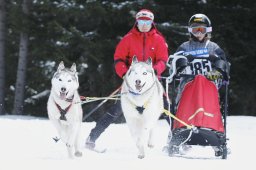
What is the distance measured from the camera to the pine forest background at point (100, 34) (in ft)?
46.5

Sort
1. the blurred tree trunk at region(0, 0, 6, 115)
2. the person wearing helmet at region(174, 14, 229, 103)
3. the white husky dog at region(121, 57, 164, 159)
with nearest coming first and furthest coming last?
the white husky dog at region(121, 57, 164, 159) → the person wearing helmet at region(174, 14, 229, 103) → the blurred tree trunk at region(0, 0, 6, 115)

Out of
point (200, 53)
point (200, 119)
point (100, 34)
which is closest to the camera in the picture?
point (200, 119)

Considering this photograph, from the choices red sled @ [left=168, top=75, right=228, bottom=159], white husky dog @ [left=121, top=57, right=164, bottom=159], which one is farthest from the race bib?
white husky dog @ [left=121, top=57, right=164, bottom=159]

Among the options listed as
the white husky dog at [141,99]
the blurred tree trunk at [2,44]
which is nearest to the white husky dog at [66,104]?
the white husky dog at [141,99]

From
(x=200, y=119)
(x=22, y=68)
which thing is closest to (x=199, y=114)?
(x=200, y=119)

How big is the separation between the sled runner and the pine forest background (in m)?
7.55

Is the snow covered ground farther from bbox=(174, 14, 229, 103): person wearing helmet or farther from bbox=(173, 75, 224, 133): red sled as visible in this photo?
bbox=(174, 14, 229, 103): person wearing helmet

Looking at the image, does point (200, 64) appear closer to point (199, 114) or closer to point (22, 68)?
point (199, 114)

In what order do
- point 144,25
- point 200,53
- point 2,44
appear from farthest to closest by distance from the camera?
1. point 2,44
2. point 200,53
3. point 144,25

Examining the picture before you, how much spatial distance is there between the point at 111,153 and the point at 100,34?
8.51 meters

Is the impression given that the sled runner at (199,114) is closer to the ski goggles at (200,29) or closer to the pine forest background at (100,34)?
the ski goggles at (200,29)

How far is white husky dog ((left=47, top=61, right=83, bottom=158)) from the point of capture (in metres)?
5.72

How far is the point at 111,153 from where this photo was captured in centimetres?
686

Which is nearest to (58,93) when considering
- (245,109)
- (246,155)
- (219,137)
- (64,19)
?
(219,137)
